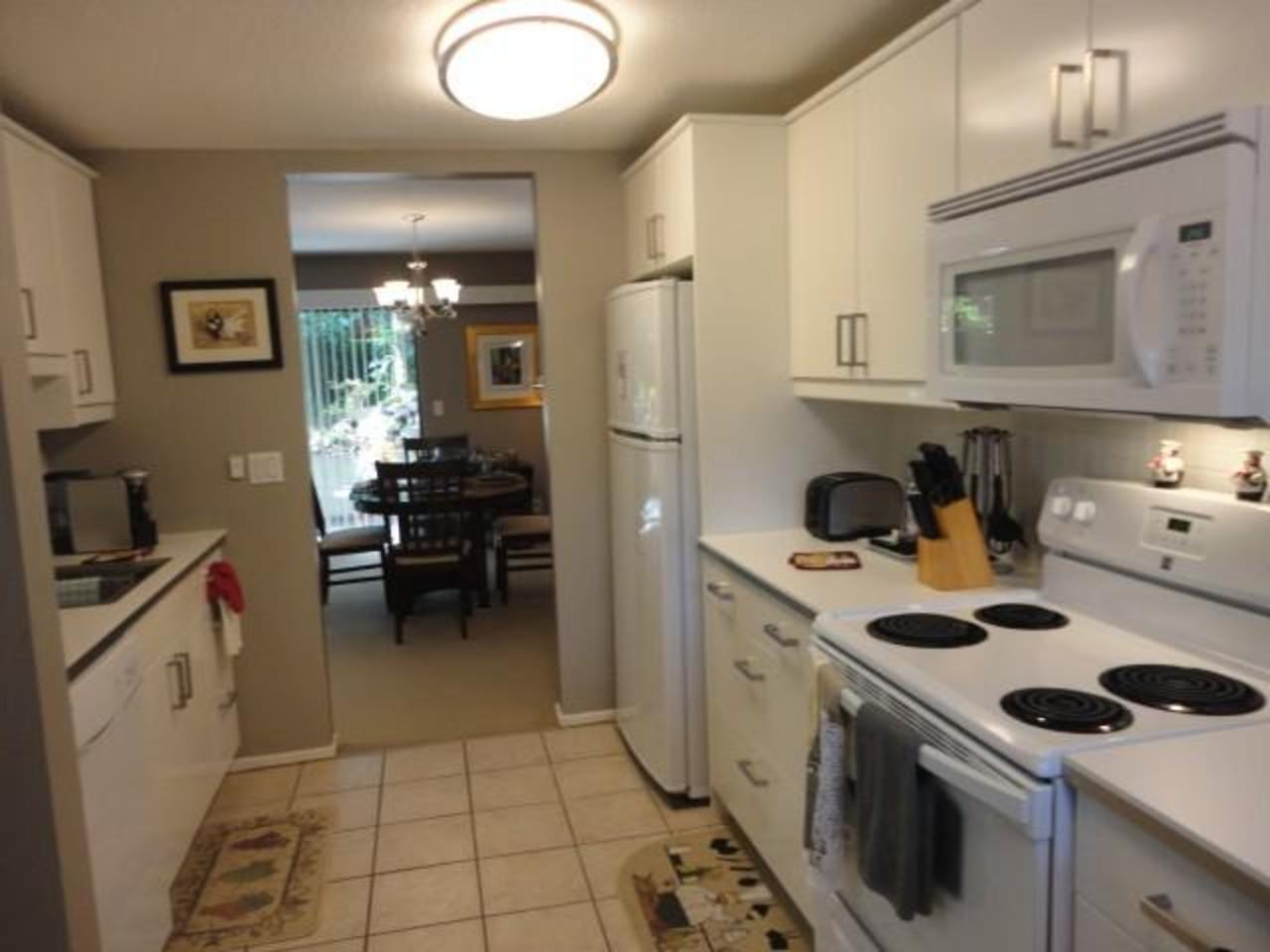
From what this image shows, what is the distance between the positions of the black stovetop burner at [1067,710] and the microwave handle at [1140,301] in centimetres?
49

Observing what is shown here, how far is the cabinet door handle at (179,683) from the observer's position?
263cm

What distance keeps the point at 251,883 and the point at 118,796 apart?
2.83 ft

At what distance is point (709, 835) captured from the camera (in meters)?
2.85

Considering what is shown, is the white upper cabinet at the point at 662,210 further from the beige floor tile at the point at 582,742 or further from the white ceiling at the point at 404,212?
the beige floor tile at the point at 582,742

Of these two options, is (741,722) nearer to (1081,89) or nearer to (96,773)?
(96,773)

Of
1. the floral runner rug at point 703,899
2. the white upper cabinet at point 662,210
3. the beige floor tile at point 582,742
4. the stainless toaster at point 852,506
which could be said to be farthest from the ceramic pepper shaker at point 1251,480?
the beige floor tile at point 582,742

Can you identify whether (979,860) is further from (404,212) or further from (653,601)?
(404,212)

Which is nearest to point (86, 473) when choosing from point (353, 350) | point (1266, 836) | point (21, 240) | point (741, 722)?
point (21, 240)

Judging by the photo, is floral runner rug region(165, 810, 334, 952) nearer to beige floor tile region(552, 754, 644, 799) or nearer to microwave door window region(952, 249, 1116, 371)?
beige floor tile region(552, 754, 644, 799)

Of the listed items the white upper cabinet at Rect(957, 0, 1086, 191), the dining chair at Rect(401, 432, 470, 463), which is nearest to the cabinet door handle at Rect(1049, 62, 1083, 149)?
the white upper cabinet at Rect(957, 0, 1086, 191)

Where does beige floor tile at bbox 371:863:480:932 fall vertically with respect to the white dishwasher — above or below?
below

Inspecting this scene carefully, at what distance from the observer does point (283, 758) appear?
138 inches

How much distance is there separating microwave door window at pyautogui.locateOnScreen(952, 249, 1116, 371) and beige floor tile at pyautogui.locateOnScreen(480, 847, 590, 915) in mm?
1776

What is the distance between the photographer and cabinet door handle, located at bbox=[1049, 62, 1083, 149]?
162 centimetres
